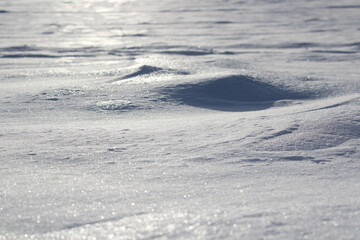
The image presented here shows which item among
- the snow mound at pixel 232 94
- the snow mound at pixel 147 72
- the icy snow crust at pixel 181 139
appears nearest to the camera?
the icy snow crust at pixel 181 139

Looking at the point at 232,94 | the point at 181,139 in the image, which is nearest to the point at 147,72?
the point at 232,94

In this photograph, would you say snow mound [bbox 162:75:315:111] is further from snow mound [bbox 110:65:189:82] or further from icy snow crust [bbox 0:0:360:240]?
snow mound [bbox 110:65:189:82]

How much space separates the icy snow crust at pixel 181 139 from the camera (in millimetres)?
1331

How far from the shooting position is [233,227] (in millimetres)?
1283

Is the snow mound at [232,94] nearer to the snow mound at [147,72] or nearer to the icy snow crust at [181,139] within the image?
the icy snow crust at [181,139]

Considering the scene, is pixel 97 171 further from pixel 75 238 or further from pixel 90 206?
pixel 75 238

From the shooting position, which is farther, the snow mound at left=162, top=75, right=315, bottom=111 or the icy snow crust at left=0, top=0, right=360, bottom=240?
the snow mound at left=162, top=75, right=315, bottom=111

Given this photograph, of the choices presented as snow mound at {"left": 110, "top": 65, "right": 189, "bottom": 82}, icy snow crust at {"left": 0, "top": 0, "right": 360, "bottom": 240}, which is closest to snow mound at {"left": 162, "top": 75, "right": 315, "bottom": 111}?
icy snow crust at {"left": 0, "top": 0, "right": 360, "bottom": 240}

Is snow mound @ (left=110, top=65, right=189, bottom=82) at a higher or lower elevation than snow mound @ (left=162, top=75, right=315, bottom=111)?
higher

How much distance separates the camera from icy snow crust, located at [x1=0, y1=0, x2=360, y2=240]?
133 cm

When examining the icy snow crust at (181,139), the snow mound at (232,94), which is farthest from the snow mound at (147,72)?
the snow mound at (232,94)

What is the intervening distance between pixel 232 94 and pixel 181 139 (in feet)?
2.49

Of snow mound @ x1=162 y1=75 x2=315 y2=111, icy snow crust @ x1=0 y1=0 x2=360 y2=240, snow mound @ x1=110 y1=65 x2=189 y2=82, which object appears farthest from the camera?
snow mound @ x1=110 y1=65 x2=189 y2=82

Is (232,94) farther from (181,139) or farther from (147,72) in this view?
(181,139)
